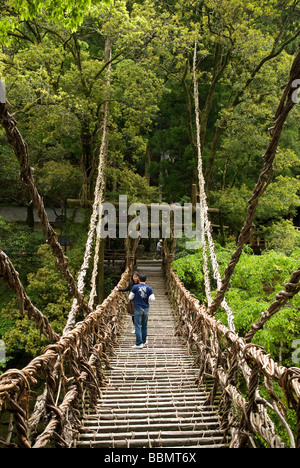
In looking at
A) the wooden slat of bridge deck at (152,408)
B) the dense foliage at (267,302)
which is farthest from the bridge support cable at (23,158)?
the dense foliage at (267,302)

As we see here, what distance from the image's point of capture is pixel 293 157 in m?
9.32

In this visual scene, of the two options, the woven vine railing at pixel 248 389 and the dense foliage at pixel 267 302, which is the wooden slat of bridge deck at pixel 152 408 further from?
the dense foliage at pixel 267 302

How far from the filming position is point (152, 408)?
2.39 meters

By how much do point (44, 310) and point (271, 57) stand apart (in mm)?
7757

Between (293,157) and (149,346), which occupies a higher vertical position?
(293,157)

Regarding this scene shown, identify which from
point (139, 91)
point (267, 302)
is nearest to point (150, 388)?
point (267, 302)

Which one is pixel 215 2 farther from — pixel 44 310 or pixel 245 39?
pixel 44 310

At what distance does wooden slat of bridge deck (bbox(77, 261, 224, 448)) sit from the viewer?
1.98m

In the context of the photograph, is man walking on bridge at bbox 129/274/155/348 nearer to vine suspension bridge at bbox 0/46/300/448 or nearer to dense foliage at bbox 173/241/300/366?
vine suspension bridge at bbox 0/46/300/448

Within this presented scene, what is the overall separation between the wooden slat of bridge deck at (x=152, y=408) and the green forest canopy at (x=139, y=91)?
4.37 meters

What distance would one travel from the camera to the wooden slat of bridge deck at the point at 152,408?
1979mm

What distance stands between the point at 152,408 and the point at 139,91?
763cm
